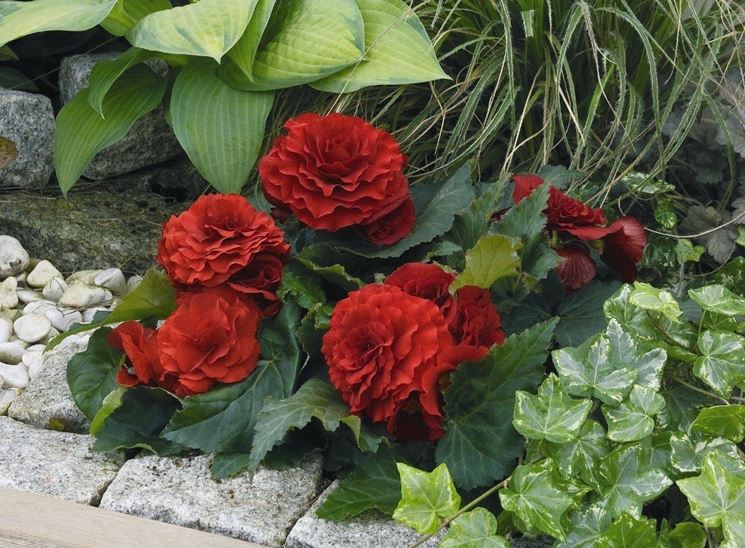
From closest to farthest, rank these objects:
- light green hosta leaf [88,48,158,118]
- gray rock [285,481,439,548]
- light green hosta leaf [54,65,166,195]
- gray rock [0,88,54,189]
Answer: gray rock [285,481,439,548], light green hosta leaf [88,48,158,118], light green hosta leaf [54,65,166,195], gray rock [0,88,54,189]

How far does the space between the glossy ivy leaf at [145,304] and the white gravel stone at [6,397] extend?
0.88 ft

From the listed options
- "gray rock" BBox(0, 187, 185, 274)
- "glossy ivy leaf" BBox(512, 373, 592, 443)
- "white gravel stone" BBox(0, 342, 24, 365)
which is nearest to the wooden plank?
"glossy ivy leaf" BBox(512, 373, 592, 443)

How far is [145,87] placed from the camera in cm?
226

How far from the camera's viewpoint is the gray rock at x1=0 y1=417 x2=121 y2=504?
1410 mm

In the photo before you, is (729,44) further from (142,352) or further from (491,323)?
(142,352)

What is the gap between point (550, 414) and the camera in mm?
1183

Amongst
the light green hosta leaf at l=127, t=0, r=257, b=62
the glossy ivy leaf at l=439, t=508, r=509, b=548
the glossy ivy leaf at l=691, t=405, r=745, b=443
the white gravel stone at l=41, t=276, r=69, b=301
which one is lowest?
the white gravel stone at l=41, t=276, r=69, b=301

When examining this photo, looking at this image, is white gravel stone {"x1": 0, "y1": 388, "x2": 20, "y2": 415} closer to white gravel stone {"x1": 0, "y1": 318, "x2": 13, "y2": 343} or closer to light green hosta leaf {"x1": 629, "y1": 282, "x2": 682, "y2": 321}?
white gravel stone {"x1": 0, "y1": 318, "x2": 13, "y2": 343}

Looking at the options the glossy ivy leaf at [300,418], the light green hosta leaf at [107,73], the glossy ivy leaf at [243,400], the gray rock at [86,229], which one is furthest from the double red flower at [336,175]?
the gray rock at [86,229]

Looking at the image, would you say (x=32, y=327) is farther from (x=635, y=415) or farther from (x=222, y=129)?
(x=635, y=415)

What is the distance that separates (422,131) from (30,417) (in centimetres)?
93

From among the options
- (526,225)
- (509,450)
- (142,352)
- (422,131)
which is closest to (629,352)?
(509,450)

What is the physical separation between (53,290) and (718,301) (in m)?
1.48

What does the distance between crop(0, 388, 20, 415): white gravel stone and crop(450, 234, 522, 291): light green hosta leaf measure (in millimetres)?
887
